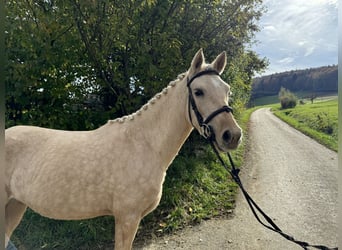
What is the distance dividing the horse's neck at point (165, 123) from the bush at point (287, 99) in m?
30.0

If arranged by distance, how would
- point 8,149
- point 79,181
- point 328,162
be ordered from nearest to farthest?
point 79,181, point 8,149, point 328,162

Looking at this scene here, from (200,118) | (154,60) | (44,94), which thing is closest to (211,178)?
(154,60)

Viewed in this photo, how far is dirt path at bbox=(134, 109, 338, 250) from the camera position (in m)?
3.38

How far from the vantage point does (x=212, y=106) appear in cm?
174

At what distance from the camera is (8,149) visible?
1939 mm

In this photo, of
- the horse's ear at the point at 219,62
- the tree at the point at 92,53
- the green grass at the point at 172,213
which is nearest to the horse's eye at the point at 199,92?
the horse's ear at the point at 219,62

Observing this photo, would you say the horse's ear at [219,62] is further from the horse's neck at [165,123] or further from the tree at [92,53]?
the tree at [92,53]

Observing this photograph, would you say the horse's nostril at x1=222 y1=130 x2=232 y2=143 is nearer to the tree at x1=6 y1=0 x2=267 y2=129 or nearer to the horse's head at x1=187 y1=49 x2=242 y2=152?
the horse's head at x1=187 y1=49 x2=242 y2=152

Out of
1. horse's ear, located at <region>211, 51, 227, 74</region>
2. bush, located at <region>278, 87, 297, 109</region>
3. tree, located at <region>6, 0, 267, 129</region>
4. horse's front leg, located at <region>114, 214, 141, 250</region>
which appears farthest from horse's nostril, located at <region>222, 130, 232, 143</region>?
bush, located at <region>278, 87, 297, 109</region>

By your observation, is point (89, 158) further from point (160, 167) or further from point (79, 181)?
point (160, 167)

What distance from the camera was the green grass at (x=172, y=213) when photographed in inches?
124

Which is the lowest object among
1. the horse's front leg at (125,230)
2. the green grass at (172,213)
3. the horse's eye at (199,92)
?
the green grass at (172,213)

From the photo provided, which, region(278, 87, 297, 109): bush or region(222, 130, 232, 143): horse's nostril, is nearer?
region(222, 130, 232, 143): horse's nostril

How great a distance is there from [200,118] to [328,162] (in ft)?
23.6
